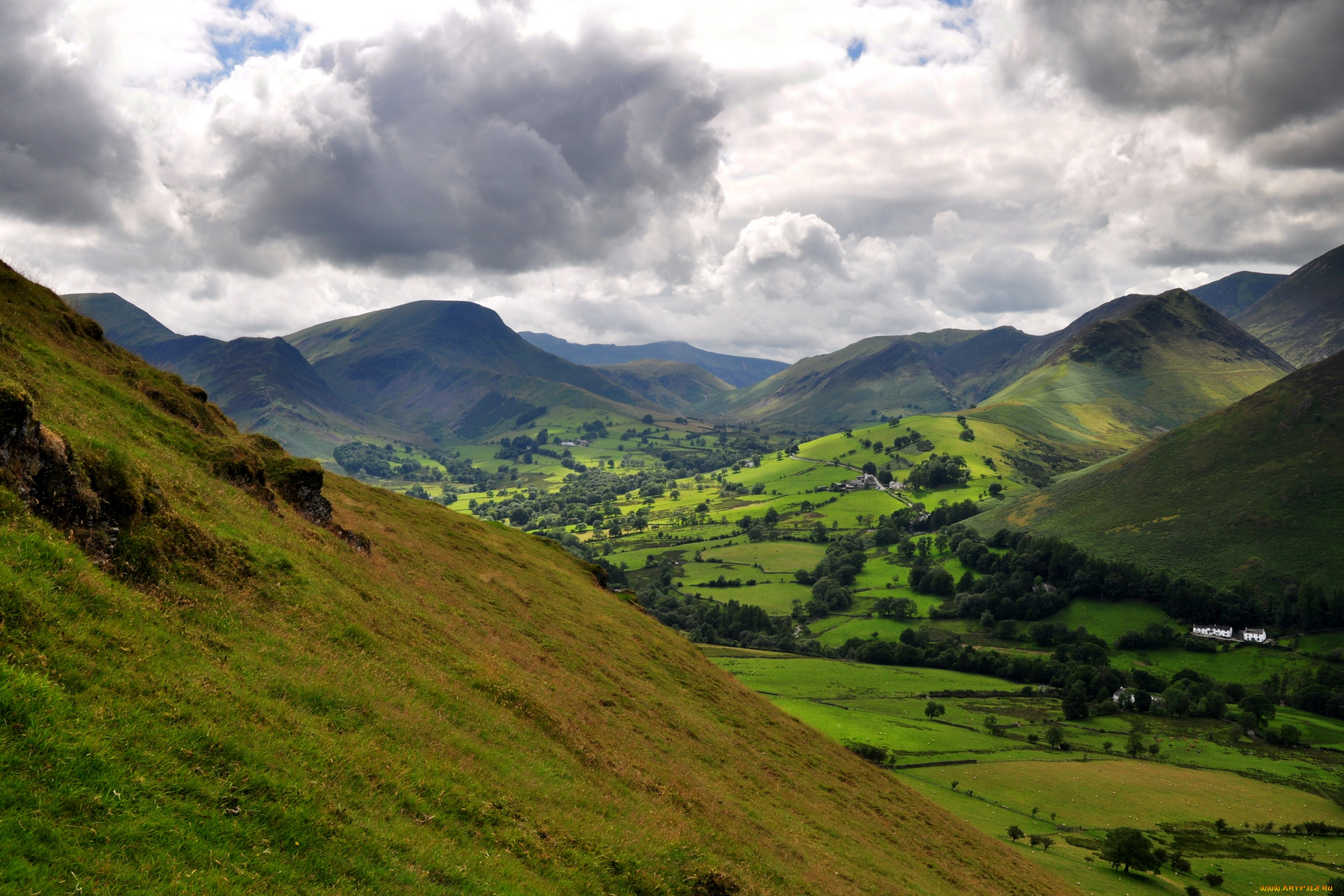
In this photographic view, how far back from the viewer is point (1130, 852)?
7262cm

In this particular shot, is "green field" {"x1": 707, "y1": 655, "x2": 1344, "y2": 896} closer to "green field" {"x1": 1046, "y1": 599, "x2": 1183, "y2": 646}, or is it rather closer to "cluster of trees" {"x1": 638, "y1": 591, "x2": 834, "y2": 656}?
"cluster of trees" {"x1": 638, "y1": 591, "x2": 834, "y2": 656}

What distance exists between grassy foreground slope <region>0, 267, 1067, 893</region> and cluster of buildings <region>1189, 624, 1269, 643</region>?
576 ft

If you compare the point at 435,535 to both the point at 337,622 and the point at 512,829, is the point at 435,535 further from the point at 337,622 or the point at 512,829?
the point at 512,829

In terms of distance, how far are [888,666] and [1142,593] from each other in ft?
289

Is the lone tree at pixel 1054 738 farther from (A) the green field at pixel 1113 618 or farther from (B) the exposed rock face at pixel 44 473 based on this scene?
(B) the exposed rock face at pixel 44 473

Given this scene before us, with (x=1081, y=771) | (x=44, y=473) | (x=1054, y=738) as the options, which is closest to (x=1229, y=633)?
(x=1054, y=738)

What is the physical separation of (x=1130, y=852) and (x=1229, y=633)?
13791 cm

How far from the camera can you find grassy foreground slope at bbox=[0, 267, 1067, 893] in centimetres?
1305

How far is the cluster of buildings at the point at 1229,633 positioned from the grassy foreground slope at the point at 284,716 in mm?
175697

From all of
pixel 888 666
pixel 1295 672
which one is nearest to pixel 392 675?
pixel 888 666

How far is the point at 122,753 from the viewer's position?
1344cm

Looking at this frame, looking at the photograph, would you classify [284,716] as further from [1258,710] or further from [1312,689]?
[1312,689]

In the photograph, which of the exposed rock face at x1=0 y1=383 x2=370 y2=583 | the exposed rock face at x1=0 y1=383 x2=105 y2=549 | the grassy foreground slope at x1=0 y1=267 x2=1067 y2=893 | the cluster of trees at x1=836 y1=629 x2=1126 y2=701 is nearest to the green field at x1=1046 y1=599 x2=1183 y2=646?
the cluster of trees at x1=836 y1=629 x2=1126 y2=701

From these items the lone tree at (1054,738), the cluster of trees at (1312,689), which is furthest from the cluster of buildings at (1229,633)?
the lone tree at (1054,738)
